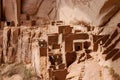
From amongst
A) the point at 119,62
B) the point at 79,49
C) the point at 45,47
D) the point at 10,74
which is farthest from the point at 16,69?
the point at 119,62

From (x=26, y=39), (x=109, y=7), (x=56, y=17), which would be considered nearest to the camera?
(x=109, y=7)

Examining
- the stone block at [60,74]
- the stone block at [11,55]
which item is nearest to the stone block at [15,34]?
the stone block at [11,55]

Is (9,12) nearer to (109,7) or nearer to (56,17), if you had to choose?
(56,17)

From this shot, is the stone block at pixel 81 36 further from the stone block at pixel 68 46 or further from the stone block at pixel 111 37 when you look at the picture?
the stone block at pixel 111 37

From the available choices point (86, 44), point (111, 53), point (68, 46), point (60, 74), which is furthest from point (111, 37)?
point (60, 74)

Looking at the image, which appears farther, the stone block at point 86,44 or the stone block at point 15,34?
the stone block at point 15,34

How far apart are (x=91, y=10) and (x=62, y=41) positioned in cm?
348

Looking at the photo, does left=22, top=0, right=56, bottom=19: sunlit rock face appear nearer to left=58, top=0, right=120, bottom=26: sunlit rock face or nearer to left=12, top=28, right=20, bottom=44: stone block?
left=12, top=28, right=20, bottom=44: stone block

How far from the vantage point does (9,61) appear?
80.4 feet

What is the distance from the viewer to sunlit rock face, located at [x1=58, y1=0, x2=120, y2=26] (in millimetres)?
17250

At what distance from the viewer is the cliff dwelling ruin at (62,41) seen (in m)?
13.5

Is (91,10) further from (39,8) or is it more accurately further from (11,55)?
(39,8)

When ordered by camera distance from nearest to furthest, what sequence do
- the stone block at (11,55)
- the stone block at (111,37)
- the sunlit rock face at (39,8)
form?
the stone block at (111,37), the stone block at (11,55), the sunlit rock face at (39,8)

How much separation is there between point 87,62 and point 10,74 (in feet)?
27.3
